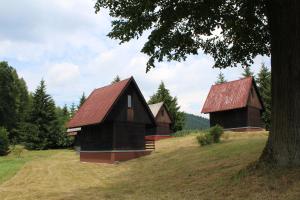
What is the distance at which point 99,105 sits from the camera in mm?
35469

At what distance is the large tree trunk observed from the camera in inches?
478

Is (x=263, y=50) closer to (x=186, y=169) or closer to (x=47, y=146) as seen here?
(x=186, y=169)

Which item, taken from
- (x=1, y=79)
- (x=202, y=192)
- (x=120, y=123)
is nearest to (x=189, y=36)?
(x=202, y=192)

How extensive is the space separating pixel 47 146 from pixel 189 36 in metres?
49.0

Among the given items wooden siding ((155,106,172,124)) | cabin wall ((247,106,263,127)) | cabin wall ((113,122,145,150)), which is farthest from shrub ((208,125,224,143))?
wooden siding ((155,106,172,124))

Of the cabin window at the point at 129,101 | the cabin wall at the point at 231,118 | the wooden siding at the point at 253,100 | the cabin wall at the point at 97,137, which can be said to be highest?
the wooden siding at the point at 253,100

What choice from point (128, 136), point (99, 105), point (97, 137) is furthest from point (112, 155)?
point (99, 105)

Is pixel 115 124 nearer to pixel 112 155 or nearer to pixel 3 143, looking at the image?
pixel 112 155

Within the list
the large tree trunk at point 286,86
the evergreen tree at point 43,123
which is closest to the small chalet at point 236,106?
the evergreen tree at point 43,123

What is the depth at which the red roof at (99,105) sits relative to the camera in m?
33.3

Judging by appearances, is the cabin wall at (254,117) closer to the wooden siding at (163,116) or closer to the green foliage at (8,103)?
the wooden siding at (163,116)

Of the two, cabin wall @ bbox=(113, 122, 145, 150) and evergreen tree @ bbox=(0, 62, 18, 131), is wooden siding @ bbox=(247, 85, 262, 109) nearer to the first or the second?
cabin wall @ bbox=(113, 122, 145, 150)

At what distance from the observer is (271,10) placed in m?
13.0

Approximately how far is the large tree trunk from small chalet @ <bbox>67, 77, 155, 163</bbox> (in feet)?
70.0
